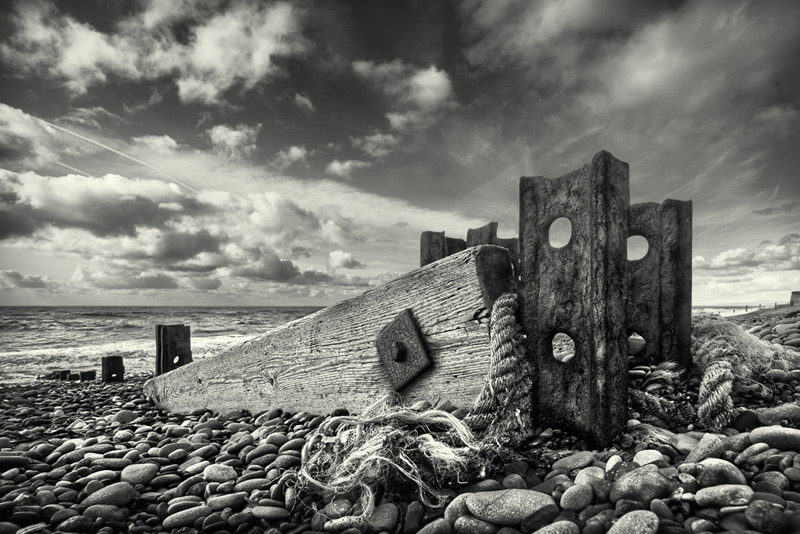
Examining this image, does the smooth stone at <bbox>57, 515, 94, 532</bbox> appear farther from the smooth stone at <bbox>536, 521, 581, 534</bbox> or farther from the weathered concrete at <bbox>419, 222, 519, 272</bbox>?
the weathered concrete at <bbox>419, 222, 519, 272</bbox>

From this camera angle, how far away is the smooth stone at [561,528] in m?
1.62

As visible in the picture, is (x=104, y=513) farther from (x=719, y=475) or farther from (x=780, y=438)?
(x=780, y=438)

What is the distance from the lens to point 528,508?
1.80 meters

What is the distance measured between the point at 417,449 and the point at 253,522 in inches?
35.4

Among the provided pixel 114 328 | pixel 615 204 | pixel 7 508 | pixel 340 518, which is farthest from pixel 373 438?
pixel 114 328

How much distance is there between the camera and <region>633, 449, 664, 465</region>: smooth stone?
2002mm

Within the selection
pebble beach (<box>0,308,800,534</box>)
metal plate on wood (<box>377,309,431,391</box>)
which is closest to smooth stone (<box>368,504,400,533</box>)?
pebble beach (<box>0,308,800,534</box>)

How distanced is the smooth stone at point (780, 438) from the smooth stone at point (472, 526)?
125cm

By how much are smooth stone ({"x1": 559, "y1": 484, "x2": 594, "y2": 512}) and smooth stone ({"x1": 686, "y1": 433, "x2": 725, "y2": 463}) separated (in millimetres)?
541

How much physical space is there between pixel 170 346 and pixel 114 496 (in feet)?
15.0

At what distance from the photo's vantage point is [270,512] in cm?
222

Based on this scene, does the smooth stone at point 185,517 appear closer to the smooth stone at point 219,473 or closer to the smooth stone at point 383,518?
the smooth stone at point 219,473

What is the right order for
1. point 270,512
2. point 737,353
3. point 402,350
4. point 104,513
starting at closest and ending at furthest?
point 270,512 → point 104,513 → point 402,350 → point 737,353

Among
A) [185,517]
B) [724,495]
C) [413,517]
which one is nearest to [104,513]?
[185,517]
